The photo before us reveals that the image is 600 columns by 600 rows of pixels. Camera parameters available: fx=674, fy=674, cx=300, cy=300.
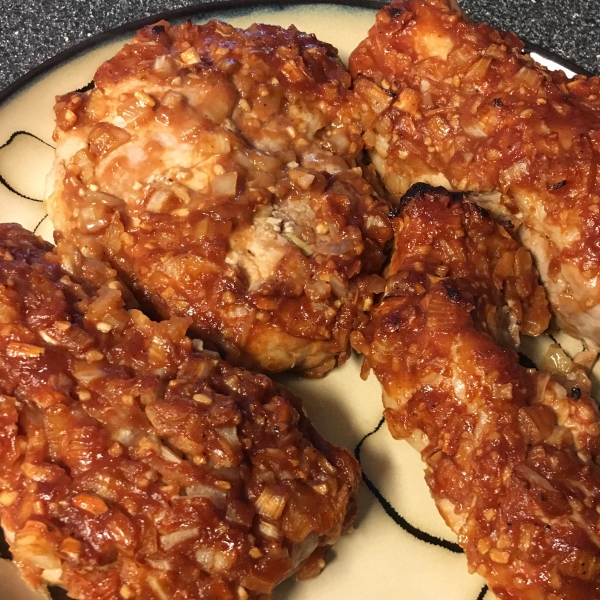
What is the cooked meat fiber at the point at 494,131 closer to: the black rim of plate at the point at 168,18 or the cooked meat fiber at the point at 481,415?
the cooked meat fiber at the point at 481,415

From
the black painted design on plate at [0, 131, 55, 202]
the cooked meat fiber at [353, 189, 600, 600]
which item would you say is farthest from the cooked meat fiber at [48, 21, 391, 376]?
the black painted design on plate at [0, 131, 55, 202]

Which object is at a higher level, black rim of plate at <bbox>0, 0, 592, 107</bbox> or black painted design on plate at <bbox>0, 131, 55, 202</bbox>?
black rim of plate at <bbox>0, 0, 592, 107</bbox>

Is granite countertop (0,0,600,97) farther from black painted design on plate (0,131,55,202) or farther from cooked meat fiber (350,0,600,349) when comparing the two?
cooked meat fiber (350,0,600,349)

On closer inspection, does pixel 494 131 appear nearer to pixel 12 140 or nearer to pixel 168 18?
pixel 168 18

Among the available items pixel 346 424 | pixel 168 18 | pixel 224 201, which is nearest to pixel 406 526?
pixel 346 424

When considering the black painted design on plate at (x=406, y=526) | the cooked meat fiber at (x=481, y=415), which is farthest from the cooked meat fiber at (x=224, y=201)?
the black painted design on plate at (x=406, y=526)

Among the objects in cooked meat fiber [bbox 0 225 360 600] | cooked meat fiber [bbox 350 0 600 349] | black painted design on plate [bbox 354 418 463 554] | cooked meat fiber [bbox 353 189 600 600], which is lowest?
black painted design on plate [bbox 354 418 463 554]
